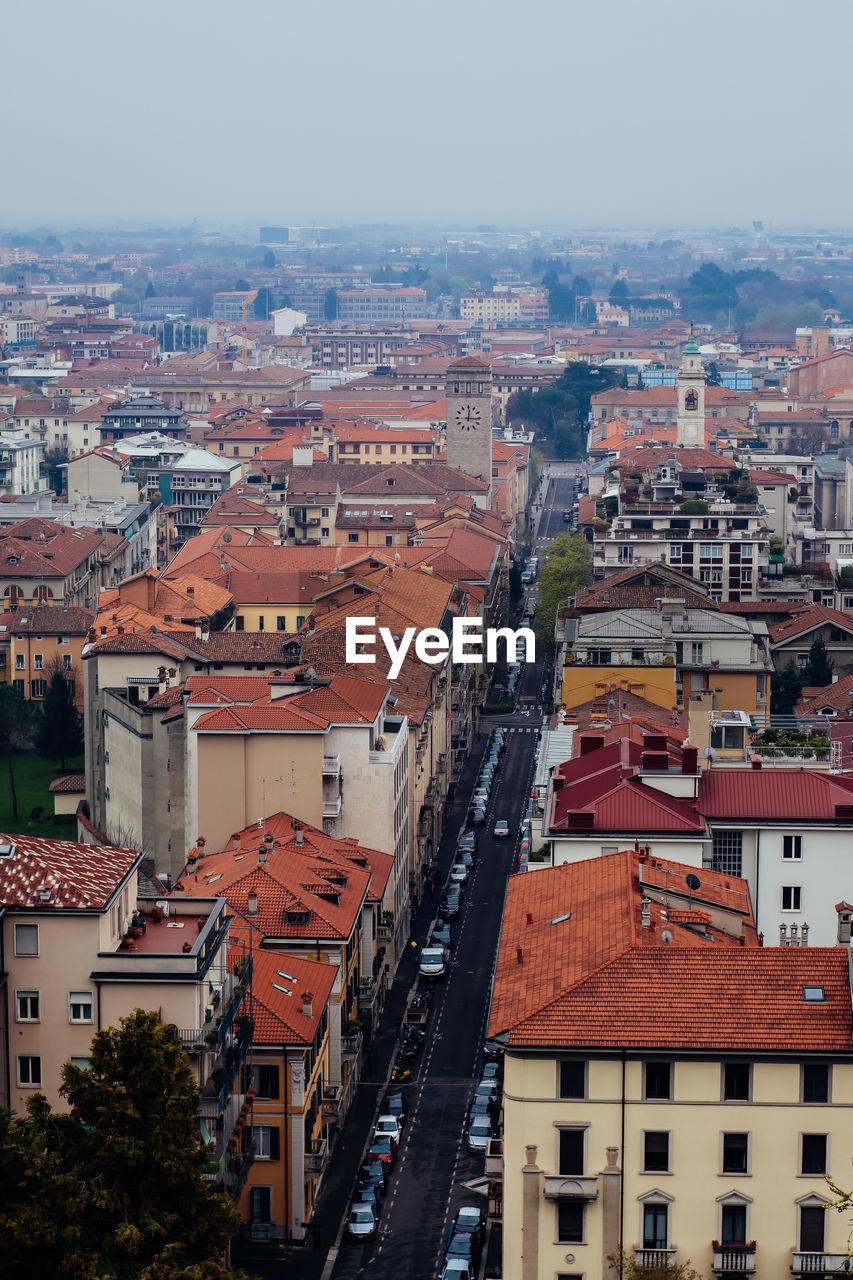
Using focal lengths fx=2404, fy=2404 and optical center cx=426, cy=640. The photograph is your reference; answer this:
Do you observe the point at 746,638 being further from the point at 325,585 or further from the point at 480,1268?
the point at 480,1268

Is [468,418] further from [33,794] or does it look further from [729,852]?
[729,852]

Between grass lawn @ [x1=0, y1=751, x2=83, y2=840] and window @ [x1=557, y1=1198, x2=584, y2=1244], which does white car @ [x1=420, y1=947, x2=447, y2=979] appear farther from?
window @ [x1=557, y1=1198, x2=584, y2=1244]

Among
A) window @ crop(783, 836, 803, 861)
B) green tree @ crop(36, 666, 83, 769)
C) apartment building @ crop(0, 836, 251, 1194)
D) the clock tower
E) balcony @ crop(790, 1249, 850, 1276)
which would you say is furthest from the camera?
the clock tower

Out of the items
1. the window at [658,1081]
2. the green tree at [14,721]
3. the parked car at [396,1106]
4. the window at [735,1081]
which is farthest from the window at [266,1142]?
the green tree at [14,721]

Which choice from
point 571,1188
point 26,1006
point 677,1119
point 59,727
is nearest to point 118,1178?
Answer: point 26,1006

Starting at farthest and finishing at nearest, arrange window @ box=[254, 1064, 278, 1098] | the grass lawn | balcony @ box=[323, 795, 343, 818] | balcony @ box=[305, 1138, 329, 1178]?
→ 1. the grass lawn
2. balcony @ box=[323, 795, 343, 818]
3. balcony @ box=[305, 1138, 329, 1178]
4. window @ box=[254, 1064, 278, 1098]

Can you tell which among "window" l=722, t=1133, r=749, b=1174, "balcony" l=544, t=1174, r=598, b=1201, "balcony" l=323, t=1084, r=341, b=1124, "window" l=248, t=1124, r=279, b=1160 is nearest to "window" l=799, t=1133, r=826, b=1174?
"window" l=722, t=1133, r=749, b=1174

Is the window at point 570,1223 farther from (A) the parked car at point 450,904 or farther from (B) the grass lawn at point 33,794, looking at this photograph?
(B) the grass lawn at point 33,794
